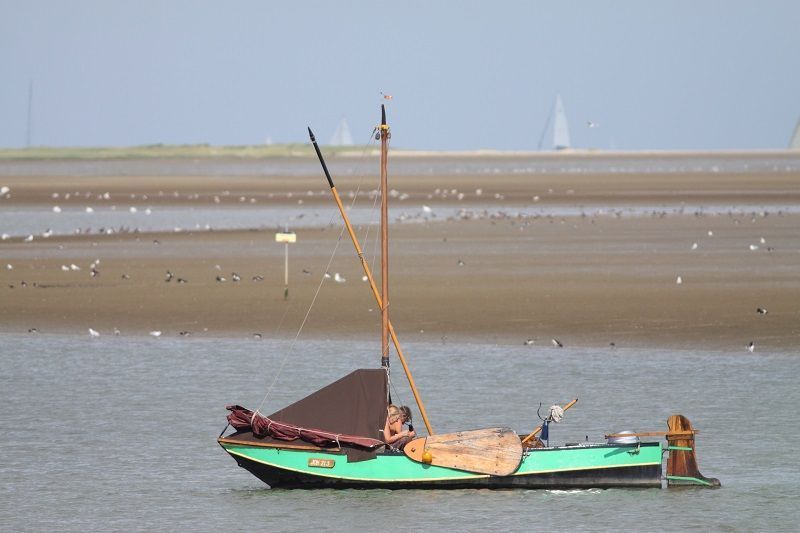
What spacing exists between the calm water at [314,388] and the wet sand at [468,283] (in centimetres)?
166

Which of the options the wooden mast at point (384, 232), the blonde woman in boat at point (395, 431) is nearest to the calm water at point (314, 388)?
the blonde woman in boat at point (395, 431)

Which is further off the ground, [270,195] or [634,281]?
[270,195]

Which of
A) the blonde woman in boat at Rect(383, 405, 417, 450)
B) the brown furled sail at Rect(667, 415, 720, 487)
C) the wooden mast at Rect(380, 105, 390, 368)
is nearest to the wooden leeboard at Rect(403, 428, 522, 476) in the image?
the blonde woman in boat at Rect(383, 405, 417, 450)

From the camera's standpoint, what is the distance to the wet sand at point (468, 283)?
34.8 metres

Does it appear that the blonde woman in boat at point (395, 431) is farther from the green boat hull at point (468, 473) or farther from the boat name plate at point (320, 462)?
the boat name plate at point (320, 462)

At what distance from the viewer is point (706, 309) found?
119 feet

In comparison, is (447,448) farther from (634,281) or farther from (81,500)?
(634,281)

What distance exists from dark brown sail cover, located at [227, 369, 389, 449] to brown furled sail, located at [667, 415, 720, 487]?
12.8 feet

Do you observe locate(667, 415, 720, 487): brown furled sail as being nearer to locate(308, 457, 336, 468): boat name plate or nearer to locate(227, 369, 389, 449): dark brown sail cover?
locate(227, 369, 389, 449): dark brown sail cover

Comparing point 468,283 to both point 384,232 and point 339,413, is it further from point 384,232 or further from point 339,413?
point 339,413

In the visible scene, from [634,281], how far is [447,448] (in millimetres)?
20372

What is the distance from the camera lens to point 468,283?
40938mm

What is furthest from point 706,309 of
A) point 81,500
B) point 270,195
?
point 270,195

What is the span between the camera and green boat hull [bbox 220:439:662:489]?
21.1 meters
